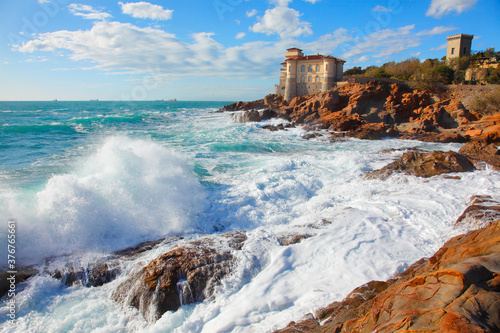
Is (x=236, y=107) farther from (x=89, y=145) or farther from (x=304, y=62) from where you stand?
(x=89, y=145)

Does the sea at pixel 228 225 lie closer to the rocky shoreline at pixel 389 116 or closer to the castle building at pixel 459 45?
the rocky shoreline at pixel 389 116

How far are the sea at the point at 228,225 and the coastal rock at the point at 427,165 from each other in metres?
0.46

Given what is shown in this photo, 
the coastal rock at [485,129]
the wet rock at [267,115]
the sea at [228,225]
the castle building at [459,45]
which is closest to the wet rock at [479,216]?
the sea at [228,225]

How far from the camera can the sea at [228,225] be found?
475 cm

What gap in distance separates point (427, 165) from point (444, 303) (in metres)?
9.71

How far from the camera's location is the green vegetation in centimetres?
3084

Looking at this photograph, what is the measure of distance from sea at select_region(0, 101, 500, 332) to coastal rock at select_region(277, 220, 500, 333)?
4.39 feet

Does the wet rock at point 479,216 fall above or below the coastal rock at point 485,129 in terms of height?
below

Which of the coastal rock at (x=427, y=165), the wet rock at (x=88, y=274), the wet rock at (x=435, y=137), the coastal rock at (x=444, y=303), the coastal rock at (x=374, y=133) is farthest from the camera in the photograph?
the coastal rock at (x=374, y=133)

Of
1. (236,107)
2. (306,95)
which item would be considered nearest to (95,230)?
(306,95)

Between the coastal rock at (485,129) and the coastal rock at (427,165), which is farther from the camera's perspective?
the coastal rock at (485,129)

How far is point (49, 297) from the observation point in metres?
5.18

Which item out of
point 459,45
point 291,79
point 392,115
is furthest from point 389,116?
point 459,45

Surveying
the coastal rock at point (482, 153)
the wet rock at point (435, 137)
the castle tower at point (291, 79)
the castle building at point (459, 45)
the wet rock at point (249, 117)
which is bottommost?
the coastal rock at point (482, 153)
